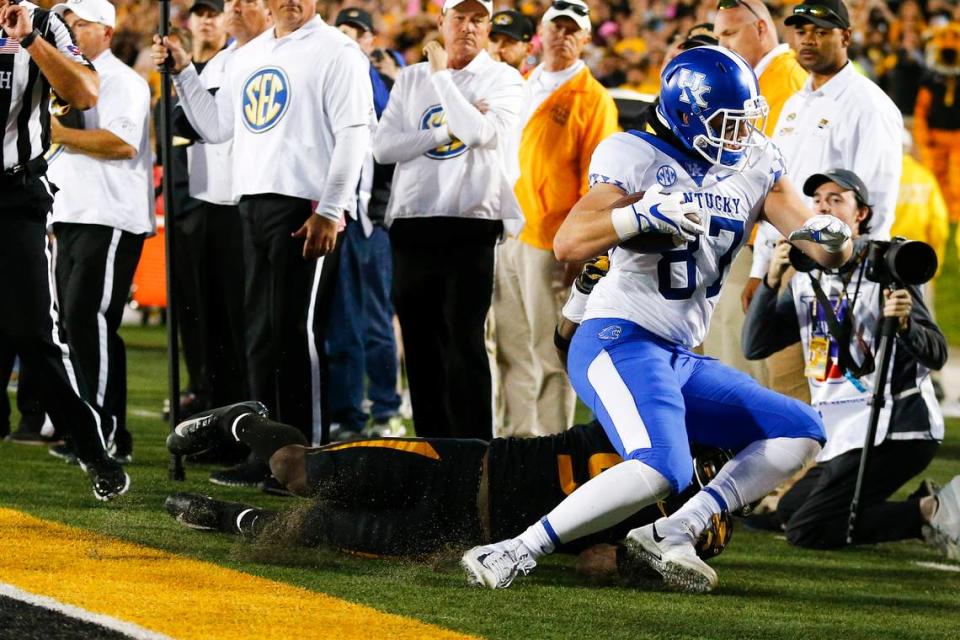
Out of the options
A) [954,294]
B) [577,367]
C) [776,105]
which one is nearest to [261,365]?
[577,367]

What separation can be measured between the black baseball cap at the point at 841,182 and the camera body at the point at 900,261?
397 mm

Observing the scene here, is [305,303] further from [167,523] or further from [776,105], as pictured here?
[776,105]

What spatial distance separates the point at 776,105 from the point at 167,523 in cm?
299

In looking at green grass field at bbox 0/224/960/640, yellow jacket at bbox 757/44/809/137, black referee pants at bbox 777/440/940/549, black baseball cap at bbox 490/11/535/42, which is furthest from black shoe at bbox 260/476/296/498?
black baseball cap at bbox 490/11/535/42

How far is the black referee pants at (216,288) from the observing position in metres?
6.73

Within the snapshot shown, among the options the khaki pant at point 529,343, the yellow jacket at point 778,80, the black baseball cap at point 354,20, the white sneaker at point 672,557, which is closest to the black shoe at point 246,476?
the khaki pant at point 529,343

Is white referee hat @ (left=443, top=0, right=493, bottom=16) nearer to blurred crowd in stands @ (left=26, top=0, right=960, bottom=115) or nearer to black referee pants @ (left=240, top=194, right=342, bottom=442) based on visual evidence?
black referee pants @ (left=240, top=194, right=342, bottom=442)

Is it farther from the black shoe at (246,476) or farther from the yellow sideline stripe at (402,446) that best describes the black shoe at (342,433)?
the yellow sideline stripe at (402,446)

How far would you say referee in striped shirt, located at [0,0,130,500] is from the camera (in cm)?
487

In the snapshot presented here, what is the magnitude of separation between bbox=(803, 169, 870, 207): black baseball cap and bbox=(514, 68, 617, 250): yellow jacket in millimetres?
1247

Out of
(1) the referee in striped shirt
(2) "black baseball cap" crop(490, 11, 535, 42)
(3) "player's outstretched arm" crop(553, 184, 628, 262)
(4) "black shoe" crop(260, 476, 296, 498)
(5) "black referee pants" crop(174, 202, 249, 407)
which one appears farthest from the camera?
(2) "black baseball cap" crop(490, 11, 535, 42)

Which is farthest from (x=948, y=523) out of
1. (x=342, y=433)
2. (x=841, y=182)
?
(x=342, y=433)

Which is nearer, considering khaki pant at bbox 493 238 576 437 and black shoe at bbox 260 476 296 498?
black shoe at bbox 260 476 296 498

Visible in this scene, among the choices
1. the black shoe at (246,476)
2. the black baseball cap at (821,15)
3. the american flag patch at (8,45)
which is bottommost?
the black shoe at (246,476)
